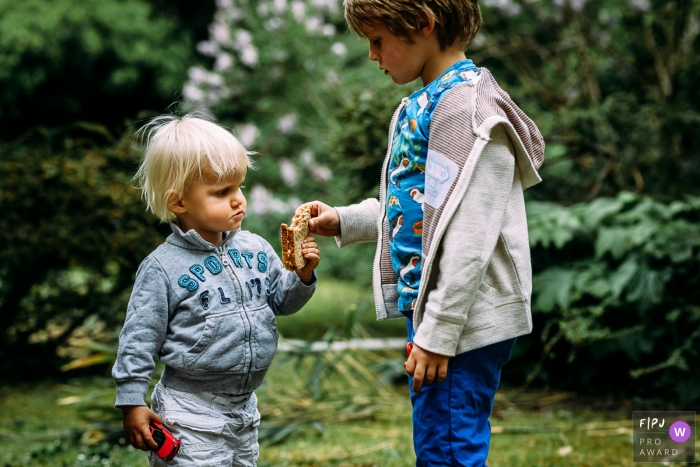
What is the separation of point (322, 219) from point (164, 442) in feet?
2.50

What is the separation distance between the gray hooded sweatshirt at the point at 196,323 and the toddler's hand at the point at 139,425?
0.03 metres

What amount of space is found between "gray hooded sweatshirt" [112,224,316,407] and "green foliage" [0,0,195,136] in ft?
23.6

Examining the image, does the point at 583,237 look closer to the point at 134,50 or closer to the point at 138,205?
the point at 138,205

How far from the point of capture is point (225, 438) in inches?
82.6

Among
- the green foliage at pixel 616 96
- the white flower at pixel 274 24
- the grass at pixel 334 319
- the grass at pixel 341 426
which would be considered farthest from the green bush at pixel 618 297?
the white flower at pixel 274 24

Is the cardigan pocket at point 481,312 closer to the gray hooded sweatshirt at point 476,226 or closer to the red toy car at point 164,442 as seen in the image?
the gray hooded sweatshirt at point 476,226

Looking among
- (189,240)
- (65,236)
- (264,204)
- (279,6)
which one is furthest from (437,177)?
(279,6)

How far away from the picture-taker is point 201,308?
2033 millimetres

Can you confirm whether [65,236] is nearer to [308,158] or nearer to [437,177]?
[308,158]

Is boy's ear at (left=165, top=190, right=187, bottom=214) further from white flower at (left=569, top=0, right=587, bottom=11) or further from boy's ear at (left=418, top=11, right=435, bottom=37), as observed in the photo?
white flower at (left=569, top=0, right=587, bottom=11)

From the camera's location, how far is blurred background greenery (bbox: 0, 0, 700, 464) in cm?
408

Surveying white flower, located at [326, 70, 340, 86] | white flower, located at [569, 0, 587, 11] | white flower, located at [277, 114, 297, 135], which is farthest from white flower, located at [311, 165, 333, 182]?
white flower, located at [569, 0, 587, 11]

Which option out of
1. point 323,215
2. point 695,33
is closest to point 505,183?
point 323,215

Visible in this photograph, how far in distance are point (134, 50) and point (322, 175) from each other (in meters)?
4.04
